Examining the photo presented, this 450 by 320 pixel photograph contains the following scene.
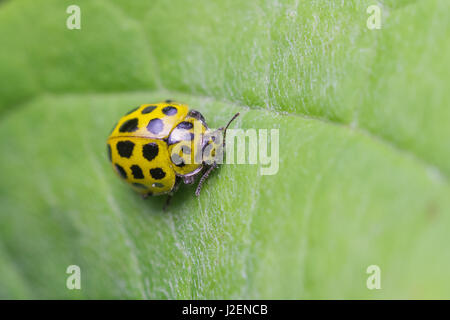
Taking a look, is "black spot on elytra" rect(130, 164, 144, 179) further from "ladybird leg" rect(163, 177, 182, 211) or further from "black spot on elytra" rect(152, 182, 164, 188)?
"ladybird leg" rect(163, 177, 182, 211)

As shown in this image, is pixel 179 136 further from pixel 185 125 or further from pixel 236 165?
pixel 236 165

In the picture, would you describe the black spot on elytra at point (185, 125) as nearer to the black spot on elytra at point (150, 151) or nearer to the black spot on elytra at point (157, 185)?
the black spot on elytra at point (150, 151)

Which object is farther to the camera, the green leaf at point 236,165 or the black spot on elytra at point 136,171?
the black spot on elytra at point 136,171

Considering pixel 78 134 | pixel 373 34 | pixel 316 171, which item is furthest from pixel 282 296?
pixel 78 134

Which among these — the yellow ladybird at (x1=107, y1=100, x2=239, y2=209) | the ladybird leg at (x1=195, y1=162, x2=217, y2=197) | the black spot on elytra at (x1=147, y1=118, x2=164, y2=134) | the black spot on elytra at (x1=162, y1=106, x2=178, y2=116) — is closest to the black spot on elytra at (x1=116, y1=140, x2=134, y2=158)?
the yellow ladybird at (x1=107, y1=100, x2=239, y2=209)

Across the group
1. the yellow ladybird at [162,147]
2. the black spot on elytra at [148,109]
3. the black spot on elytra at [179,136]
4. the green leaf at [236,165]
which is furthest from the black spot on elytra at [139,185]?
the black spot on elytra at [148,109]

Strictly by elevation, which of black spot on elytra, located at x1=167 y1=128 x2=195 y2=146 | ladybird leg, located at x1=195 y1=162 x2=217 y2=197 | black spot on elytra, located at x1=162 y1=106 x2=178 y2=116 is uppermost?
black spot on elytra, located at x1=162 y1=106 x2=178 y2=116
